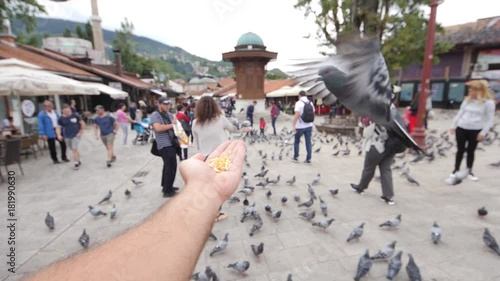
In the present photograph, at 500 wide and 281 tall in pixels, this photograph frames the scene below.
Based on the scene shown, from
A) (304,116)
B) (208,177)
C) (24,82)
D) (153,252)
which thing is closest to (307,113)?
(304,116)

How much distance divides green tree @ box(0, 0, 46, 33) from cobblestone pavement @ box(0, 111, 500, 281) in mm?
16226

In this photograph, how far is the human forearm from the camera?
0.86 meters

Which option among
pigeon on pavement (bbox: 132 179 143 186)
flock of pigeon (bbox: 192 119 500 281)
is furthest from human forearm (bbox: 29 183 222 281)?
pigeon on pavement (bbox: 132 179 143 186)

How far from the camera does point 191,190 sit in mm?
1390

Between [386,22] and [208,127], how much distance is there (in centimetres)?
1069

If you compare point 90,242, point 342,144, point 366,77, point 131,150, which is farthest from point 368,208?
point 131,150

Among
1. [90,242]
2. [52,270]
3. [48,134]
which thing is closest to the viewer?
[52,270]

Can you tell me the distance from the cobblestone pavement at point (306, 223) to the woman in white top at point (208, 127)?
1114mm

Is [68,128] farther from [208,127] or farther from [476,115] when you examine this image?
[476,115]

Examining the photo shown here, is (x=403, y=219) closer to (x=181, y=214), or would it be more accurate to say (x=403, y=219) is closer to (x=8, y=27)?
(x=181, y=214)

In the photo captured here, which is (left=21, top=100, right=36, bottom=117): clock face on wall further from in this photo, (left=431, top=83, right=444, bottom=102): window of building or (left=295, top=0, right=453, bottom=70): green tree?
(left=431, top=83, right=444, bottom=102): window of building

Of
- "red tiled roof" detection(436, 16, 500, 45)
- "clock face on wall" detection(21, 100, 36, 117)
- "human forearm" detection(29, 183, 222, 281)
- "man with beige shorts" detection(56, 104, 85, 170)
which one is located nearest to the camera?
"human forearm" detection(29, 183, 222, 281)

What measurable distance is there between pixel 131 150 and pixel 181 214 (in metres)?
9.12

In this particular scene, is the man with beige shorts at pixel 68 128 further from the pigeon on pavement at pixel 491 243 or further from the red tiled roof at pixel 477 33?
the red tiled roof at pixel 477 33
